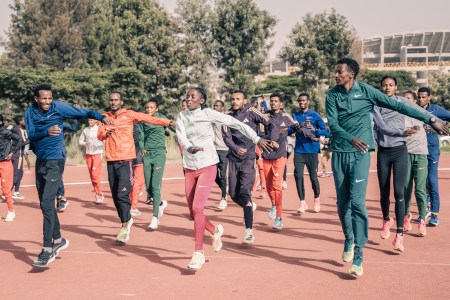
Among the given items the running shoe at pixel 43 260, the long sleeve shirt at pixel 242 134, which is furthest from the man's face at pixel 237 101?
the running shoe at pixel 43 260

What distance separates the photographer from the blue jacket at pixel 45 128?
798 cm

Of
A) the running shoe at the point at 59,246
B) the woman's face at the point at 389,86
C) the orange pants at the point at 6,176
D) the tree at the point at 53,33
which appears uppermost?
the tree at the point at 53,33

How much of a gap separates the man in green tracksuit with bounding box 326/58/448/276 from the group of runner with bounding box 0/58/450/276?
1cm

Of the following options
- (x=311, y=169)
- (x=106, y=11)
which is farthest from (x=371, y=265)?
(x=106, y=11)

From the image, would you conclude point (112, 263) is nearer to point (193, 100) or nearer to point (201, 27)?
point (193, 100)

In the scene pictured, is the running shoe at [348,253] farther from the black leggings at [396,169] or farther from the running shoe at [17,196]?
the running shoe at [17,196]

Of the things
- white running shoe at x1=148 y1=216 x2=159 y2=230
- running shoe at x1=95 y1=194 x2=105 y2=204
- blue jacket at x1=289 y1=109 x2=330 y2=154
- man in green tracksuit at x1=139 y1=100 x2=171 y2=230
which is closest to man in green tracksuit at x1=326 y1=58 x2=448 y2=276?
white running shoe at x1=148 y1=216 x2=159 y2=230

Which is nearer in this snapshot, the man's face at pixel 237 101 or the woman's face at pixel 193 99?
the woman's face at pixel 193 99

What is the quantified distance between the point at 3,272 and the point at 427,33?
494ft

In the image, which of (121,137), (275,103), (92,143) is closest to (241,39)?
(92,143)

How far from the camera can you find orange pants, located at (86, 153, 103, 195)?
550 inches

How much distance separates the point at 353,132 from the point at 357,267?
1439 millimetres

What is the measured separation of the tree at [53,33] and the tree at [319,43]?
1599 cm

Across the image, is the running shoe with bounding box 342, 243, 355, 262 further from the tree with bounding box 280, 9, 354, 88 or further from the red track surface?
the tree with bounding box 280, 9, 354, 88
